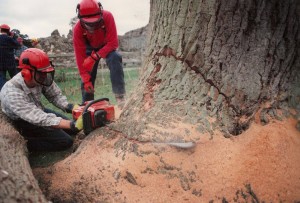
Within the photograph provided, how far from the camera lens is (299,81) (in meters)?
2.31

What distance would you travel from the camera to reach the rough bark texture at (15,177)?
1654 mm

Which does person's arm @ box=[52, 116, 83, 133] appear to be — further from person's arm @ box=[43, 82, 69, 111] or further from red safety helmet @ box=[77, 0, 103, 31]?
red safety helmet @ box=[77, 0, 103, 31]

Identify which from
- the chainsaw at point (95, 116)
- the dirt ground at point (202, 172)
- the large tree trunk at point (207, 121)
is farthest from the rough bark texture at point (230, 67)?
the chainsaw at point (95, 116)

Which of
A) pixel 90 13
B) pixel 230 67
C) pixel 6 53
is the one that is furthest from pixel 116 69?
pixel 6 53

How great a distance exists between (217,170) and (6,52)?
575 cm

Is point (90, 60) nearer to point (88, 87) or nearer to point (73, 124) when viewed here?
point (88, 87)

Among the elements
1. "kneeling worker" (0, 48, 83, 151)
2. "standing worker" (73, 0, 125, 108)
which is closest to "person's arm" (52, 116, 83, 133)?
"kneeling worker" (0, 48, 83, 151)

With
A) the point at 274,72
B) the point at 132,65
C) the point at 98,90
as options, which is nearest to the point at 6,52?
the point at 98,90

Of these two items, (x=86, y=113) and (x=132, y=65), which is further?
(x=132, y=65)

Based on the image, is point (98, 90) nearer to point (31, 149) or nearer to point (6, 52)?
point (6, 52)

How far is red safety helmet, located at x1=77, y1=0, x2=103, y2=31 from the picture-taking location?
11.8 feet

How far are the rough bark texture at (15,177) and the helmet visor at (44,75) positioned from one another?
75 centimetres

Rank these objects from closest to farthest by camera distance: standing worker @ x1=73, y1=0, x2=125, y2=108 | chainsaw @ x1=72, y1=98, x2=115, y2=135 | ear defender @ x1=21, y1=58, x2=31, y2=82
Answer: chainsaw @ x1=72, y1=98, x2=115, y2=135 < ear defender @ x1=21, y1=58, x2=31, y2=82 < standing worker @ x1=73, y1=0, x2=125, y2=108

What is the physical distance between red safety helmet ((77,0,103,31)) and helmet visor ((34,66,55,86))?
850 millimetres
